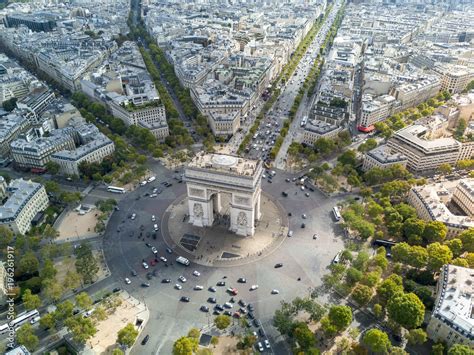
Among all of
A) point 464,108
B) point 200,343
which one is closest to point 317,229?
point 200,343

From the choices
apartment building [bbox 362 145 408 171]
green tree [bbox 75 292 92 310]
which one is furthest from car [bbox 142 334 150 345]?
apartment building [bbox 362 145 408 171]

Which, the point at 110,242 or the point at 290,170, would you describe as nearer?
the point at 110,242

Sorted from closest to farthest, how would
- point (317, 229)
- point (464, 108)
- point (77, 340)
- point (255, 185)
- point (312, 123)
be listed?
point (77, 340)
point (255, 185)
point (317, 229)
point (312, 123)
point (464, 108)

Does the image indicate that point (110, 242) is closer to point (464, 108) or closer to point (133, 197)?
point (133, 197)

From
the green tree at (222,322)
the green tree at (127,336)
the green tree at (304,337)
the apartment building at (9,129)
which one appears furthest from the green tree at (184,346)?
the apartment building at (9,129)

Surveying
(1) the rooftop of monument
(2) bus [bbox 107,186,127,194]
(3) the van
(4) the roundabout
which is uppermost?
(1) the rooftop of monument

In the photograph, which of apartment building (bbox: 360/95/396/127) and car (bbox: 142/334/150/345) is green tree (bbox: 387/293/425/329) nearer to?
car (bbox: 142/334/150/345)

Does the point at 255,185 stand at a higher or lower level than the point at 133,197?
higher
